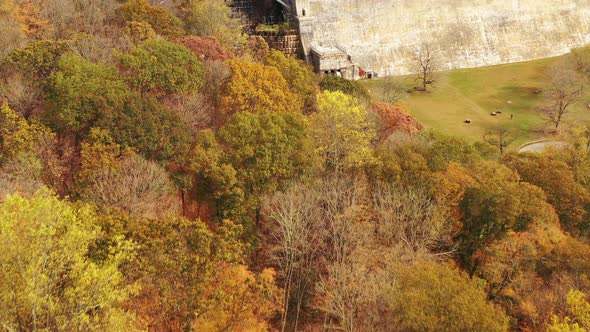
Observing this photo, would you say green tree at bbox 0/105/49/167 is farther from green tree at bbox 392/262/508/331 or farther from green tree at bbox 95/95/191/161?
green tree at bbox 392/262/508/331

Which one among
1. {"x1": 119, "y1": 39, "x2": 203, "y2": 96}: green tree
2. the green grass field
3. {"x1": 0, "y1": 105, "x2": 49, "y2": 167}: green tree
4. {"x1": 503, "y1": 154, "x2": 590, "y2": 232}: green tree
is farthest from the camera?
the green grass field

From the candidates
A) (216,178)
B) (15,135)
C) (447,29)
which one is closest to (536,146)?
(447,29)

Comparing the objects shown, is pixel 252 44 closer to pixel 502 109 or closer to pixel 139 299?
pixel 502 109

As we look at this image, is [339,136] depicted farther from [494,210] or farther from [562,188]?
[562,188]

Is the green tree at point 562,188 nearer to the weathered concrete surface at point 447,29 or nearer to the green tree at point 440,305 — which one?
the green tree at point 440,305

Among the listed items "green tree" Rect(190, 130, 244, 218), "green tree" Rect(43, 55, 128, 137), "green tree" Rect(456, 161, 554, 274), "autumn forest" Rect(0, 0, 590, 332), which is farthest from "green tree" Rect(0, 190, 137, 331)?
"green tree" Rect(456, 161, 554, 274)

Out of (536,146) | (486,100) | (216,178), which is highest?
(486,100)
